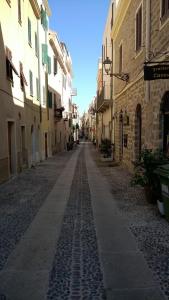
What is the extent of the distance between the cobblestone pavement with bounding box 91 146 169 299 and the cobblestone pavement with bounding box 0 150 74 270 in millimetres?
2010

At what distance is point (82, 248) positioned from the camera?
523cm

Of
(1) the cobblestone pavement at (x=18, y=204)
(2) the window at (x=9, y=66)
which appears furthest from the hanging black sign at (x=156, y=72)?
(2) the window at (x=9, y=66)

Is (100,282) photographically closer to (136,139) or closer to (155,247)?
(155,247)

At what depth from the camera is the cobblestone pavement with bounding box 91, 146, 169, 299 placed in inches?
174

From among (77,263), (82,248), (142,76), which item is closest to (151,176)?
(82,248)

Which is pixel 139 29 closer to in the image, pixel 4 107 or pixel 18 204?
pixel 4 107

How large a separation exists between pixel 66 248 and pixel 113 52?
59.9 feet

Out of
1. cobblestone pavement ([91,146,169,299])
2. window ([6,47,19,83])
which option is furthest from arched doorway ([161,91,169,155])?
window ([6,47,19,83])

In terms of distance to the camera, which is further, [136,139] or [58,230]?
[136,139]

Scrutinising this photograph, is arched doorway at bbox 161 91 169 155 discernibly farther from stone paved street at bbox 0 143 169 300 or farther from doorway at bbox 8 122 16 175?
doorway at bbox 8 122 16 175

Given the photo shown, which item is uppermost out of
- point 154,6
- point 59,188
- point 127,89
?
point 154,6

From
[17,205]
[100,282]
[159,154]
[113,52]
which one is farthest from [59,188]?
[113,52]

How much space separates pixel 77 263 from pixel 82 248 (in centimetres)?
61

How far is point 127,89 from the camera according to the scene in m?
15.6
